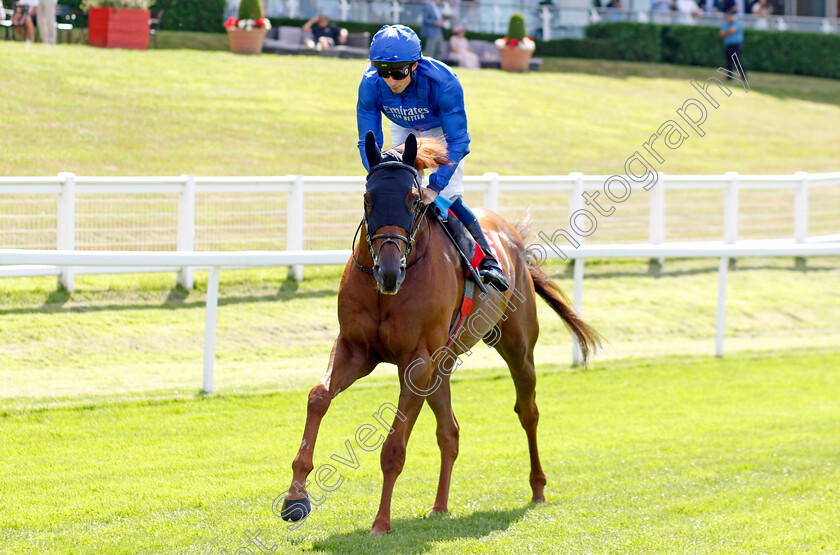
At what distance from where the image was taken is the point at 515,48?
23.4 metres

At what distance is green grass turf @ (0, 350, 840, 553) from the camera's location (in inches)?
165

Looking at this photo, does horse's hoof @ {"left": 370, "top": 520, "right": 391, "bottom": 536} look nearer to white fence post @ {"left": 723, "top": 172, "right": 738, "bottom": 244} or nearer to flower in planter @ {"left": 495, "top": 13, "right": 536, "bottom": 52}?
white fence post @ {"left": 723, "top": 172, "right": 738, "bottom": 244}

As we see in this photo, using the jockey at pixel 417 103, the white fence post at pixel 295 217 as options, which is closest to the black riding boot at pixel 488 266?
the jockey at pixel 417 103

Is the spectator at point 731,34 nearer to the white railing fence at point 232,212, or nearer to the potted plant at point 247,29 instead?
the potted plant at point 247,29

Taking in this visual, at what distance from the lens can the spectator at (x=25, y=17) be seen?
18781 mm

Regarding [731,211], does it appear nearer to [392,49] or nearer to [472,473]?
[472,473]

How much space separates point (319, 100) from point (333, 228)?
8.29 m

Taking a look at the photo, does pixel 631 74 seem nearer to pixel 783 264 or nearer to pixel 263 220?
pixel 783 264

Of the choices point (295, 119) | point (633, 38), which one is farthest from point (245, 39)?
point (633, 38)

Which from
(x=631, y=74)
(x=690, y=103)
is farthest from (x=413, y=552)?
(x=631, y=74)

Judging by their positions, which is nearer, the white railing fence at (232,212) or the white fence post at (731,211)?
the white railing fence at (232,212)

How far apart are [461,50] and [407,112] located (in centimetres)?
1877

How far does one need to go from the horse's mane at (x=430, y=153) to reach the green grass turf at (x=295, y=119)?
8.83 meters

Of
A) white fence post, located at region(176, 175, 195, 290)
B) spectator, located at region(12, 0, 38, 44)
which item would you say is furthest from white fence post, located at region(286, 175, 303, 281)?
spectator, located at region(12, 0, 38, 44)
